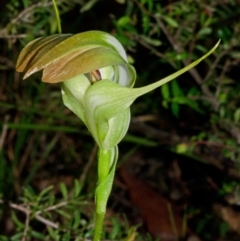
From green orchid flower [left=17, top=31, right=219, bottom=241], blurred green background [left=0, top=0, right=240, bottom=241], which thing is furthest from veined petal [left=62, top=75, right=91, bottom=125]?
blurred green background [left=0, top=0, right=240, bottom=241]

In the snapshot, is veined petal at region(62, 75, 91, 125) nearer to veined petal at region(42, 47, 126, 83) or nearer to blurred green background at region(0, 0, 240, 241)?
veined petal at region(42, 47, 126, 83)

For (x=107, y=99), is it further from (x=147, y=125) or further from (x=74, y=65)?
(x=147, y=125)

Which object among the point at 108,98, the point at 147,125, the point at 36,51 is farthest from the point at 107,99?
the point at 147,125

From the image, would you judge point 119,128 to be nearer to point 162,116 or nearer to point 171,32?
point 171,32

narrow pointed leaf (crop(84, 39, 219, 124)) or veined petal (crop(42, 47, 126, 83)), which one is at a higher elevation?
veined petal (crop(42, 47, 126, 83))

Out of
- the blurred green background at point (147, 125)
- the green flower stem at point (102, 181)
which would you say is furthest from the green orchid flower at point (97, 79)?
the blurred green background at point (147, 125)

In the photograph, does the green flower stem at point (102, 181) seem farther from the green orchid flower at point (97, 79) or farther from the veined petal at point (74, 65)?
the veined petal at point (74, 65)
